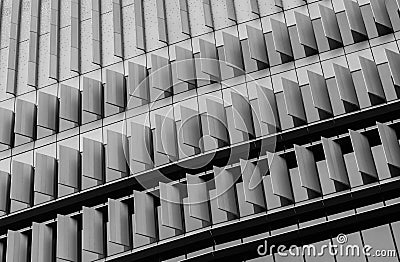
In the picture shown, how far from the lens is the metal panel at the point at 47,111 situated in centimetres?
3298

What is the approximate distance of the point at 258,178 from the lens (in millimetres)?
28375

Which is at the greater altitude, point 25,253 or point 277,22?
point 277,22

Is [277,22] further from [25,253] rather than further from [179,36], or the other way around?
[25,253]

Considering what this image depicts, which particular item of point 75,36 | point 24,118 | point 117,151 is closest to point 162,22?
point 75,36

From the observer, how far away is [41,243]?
2991 cm

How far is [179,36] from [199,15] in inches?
50.5

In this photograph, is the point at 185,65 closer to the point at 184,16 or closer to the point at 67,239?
the point at 184,16

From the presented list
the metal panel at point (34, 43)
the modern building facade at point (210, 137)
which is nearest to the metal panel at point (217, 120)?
the modern building facade at point (210, 137)

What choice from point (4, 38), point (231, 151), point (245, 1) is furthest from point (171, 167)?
point (4, 38)

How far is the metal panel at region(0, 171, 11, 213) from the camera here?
104 feet

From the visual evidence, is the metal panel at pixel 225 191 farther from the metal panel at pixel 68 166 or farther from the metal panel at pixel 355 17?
the metal panel at pixel 355 17

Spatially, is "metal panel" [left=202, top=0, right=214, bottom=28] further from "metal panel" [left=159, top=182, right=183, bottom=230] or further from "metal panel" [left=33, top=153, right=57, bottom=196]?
"metal panel" [left=33, top=153, right=57, bottom=196]

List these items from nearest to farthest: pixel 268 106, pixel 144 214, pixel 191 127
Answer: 1. pixel 144 214
2. pixel 268 106
3. pixel 191 127

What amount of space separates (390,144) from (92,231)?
1091 cm
